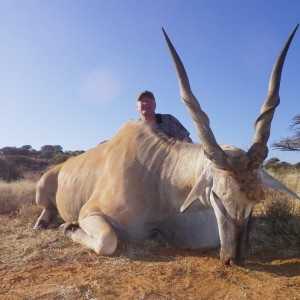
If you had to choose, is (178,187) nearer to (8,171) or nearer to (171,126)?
(171,126)

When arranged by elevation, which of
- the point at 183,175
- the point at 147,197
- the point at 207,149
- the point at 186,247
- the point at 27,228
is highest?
the point at 207,149

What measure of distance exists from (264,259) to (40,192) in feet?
12.9

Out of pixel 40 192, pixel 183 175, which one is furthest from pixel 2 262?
pixel 40 192

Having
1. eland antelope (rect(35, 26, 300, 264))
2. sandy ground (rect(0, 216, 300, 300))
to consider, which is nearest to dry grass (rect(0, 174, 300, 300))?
sandy ground (rect(0, 216, 300, 300))

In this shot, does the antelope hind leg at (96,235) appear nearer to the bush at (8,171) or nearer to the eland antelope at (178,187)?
the eland antelope at (178,187)

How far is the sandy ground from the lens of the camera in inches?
111

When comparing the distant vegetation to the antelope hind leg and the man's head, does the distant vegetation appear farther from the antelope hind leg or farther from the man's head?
the antelope hind leg

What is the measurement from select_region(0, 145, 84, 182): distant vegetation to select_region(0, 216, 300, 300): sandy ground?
12634 millimetres

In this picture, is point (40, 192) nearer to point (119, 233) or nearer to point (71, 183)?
point (71, 183)

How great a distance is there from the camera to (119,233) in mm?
4316

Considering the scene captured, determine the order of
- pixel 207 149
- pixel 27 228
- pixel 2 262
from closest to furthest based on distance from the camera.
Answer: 1. pixel 207 149
2. pixel 2 262
3. pixel 27 228

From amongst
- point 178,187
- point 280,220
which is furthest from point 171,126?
point 178,187

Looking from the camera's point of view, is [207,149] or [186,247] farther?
[186,247]

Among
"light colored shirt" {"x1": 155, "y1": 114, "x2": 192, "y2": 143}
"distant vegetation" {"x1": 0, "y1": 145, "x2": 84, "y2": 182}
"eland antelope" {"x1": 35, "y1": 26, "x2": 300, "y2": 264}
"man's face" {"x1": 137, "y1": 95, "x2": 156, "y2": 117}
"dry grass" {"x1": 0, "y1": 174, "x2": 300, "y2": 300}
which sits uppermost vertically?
"man's face" {"x1": 137, "y1": 95, "x2": 156, "y2": 117}
